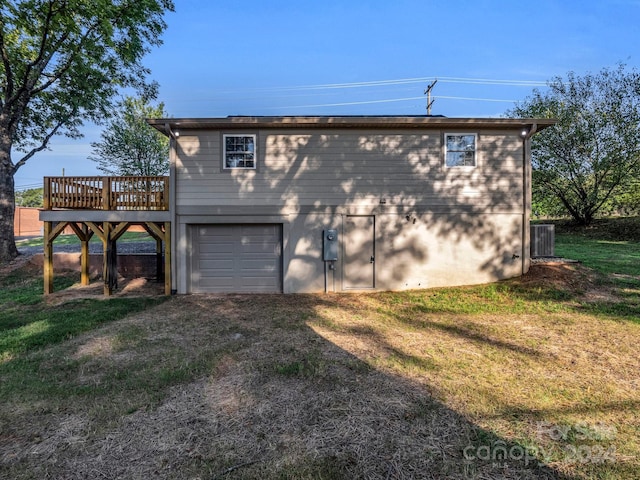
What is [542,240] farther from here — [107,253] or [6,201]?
[6,201]

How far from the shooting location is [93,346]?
496cm

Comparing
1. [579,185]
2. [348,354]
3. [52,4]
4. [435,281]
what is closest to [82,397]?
[348,354]

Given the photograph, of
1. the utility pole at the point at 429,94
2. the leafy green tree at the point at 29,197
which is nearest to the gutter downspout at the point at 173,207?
the utility pole at the point at 429,94

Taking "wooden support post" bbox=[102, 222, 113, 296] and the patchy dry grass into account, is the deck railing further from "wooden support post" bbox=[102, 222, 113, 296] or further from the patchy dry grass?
the patchy dry grass

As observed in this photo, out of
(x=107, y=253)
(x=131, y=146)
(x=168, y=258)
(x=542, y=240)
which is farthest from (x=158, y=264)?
(x=131, y=146)

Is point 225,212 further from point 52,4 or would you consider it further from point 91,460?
point 52,4

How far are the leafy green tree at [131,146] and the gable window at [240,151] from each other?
17.8 m

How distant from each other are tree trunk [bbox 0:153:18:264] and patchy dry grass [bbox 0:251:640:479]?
31.2 feet

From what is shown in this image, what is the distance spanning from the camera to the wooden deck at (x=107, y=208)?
8438 millimetres

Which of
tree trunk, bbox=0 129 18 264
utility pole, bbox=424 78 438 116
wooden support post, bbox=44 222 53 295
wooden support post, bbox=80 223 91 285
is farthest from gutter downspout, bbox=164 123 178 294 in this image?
utility pole, bbox=424 78 438 116

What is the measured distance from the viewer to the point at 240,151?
28.0 ft

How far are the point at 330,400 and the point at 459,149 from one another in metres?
7.59

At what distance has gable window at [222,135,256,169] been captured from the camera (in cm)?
853

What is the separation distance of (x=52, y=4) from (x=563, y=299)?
623 inches
